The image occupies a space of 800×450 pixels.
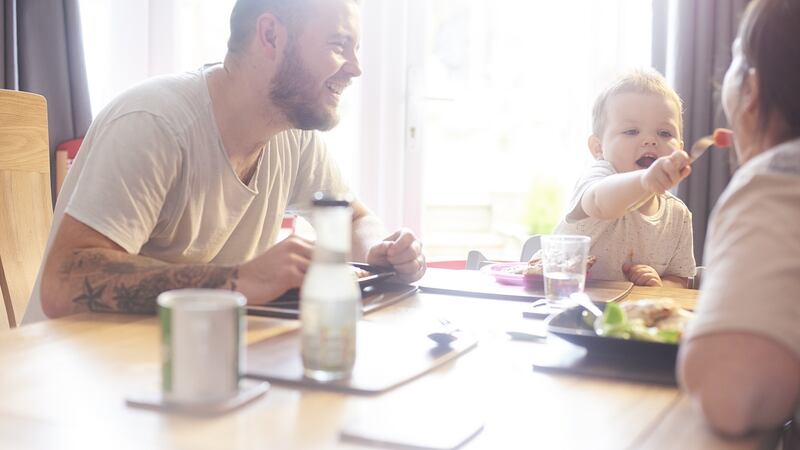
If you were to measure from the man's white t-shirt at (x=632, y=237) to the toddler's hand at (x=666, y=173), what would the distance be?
44 centimetres

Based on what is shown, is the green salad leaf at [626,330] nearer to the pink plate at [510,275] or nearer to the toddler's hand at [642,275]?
the pink plate at [510,275]

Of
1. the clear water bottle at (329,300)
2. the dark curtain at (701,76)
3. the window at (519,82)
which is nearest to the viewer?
the clear water bottle at (329,300)

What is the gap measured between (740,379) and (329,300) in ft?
1.40

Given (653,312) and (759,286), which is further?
(653,312)

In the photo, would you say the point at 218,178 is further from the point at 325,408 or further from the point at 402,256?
the point at 325,408

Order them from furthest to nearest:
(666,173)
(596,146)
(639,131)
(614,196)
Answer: (596,146), (639,131), (614,196), (666,173)

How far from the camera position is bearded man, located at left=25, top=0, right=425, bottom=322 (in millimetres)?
1458

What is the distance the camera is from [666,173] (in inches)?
67.0

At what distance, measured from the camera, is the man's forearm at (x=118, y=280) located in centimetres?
142

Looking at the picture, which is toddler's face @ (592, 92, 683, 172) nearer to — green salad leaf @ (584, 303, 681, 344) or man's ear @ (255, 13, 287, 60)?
man's ear @ (255, 13, 287, 60)

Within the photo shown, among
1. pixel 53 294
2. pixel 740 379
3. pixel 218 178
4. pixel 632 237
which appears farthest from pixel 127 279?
pixel 632 237

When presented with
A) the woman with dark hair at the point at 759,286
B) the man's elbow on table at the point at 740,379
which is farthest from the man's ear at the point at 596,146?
the man's elbow on table at the point at 740,379

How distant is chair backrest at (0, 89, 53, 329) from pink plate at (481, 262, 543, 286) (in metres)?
1.07

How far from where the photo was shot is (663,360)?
43.4 inches
